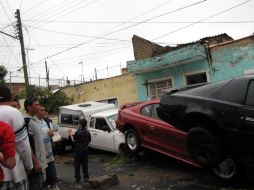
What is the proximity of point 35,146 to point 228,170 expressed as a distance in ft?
12.8

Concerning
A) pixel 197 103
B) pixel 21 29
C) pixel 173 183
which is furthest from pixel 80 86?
pixel 197 103

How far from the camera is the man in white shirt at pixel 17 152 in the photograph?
4.14 m

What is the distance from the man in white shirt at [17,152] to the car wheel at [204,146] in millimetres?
3342

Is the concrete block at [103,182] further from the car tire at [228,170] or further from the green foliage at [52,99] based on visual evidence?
the green foliage at [52,99]

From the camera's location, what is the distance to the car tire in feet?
24.2

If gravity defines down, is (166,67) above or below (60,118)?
above

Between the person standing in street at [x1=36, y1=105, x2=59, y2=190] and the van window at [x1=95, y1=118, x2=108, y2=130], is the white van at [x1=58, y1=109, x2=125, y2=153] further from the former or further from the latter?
the person standing in street at [x1=36, y1=105, x2=59, y2=190]

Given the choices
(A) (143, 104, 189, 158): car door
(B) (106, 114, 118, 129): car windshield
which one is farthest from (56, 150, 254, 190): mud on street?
(B) (106, 114, 118, 129): car windshield

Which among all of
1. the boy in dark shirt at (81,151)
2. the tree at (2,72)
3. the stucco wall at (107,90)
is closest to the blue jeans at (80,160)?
the boy in dark shirt at (81,151)

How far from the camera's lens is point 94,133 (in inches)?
538

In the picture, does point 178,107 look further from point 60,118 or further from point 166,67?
point 166,67

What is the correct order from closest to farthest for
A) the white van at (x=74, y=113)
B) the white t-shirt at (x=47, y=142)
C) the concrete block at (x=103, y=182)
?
the white t-shirt at (x=47, y=142) < the concrete block at (x=103, y=182) < the white van at (x=74, y=113)

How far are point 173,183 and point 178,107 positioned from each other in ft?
7.02

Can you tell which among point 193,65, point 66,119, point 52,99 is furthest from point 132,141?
point 52,99
